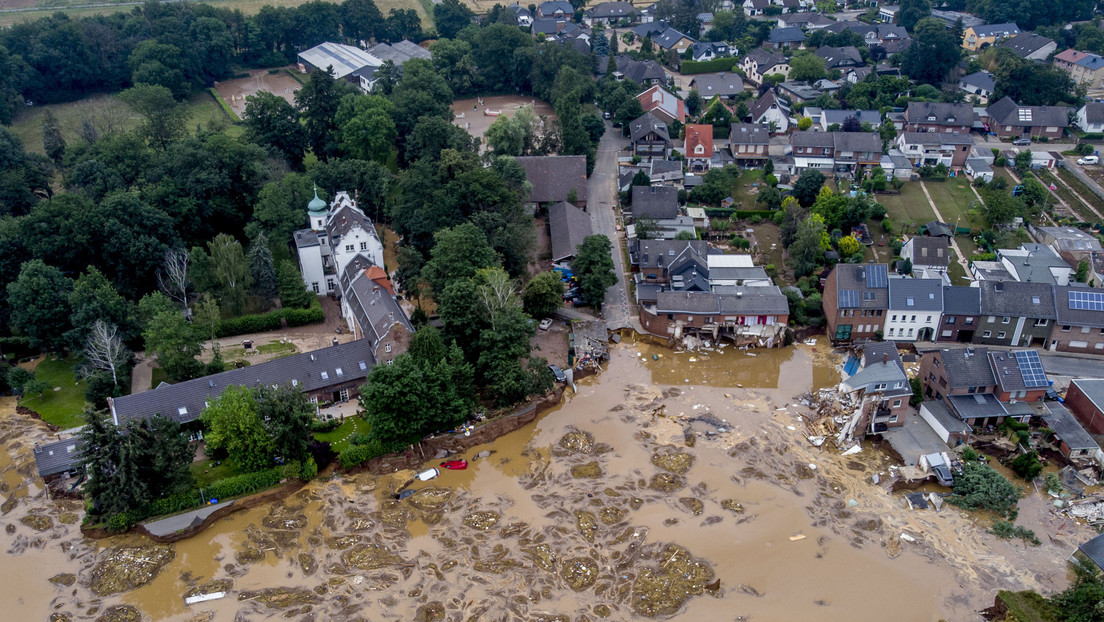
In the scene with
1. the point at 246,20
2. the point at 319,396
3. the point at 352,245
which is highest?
the point at 246,20

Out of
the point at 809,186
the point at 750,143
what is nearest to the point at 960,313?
the point at 809,186

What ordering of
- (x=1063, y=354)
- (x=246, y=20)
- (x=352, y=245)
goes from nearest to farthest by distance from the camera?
(x=1063, y=354), (x=352, y=245), (x=246, y=20)

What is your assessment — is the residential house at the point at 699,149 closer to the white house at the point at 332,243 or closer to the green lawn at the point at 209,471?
the white house at the point at 332,243

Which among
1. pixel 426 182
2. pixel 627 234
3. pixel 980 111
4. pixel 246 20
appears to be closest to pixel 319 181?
pixel 426 182

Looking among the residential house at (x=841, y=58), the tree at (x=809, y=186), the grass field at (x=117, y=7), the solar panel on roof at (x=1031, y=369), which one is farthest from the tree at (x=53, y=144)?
the residential house at (x=841, y=58)

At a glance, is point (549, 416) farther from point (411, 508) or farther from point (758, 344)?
point (758, 344)

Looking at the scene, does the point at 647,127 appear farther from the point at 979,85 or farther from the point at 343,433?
the point at 343,433
